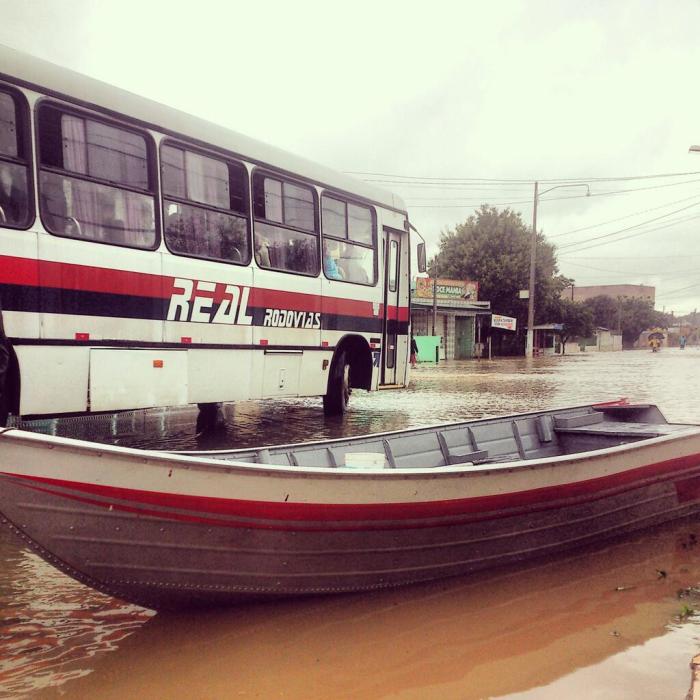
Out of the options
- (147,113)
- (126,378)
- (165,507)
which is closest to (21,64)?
(147,113)

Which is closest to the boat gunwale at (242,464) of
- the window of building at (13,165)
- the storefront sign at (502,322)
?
the window of building at (13,165)

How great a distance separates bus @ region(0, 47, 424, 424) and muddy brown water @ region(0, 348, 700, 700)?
6.99 feet

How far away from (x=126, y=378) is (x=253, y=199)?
2850mm

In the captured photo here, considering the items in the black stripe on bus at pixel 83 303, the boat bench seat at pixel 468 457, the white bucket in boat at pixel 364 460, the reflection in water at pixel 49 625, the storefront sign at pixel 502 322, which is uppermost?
the black stripe on bus at pixel 83 303

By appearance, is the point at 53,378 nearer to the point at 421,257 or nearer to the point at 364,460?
the point at 364,460

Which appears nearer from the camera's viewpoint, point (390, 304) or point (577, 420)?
point (577, 420)

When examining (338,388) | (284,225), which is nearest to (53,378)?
(284,225)

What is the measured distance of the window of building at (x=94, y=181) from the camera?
20.4ft

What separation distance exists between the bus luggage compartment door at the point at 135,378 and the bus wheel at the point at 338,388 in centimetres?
323

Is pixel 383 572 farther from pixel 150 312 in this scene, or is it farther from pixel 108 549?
pixel 150 312

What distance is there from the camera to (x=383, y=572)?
4.14 metres

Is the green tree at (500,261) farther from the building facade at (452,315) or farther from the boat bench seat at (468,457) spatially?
the boat bench seat at (468,457)

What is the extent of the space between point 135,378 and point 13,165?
7.63 ft

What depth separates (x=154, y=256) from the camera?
7.19 m
